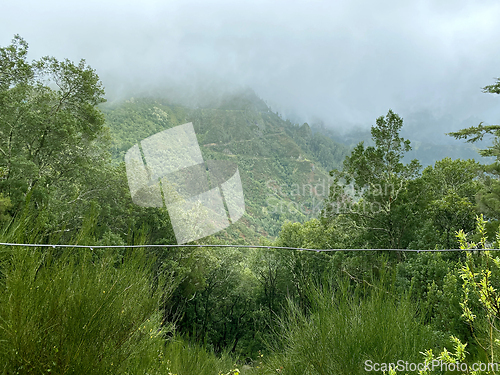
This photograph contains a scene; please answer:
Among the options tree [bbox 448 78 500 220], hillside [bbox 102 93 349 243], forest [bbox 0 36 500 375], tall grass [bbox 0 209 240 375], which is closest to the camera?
tall grass [bbox 0 209 240 375]

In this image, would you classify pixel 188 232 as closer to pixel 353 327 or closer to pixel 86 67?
pixel 86 67

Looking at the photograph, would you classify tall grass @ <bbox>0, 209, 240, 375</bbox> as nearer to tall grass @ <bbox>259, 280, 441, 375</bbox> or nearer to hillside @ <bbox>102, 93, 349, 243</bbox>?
tall grass @ <bbox>259, 280, 441, 375</bbox>

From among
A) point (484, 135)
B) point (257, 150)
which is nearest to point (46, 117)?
point (484, 135)

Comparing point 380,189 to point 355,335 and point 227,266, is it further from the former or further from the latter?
point 227,266

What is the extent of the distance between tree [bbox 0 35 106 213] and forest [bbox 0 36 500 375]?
51mm

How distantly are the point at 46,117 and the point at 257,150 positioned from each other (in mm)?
68610

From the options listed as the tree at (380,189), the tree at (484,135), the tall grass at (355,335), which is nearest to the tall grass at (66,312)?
the tall grass at (355,335)

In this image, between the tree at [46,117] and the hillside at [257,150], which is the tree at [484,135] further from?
the tree at [46,117]

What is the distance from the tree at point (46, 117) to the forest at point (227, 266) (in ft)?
0.17

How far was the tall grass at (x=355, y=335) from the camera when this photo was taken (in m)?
2.00

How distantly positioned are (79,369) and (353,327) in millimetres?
1615

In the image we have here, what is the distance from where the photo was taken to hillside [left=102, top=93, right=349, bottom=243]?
36938 mm

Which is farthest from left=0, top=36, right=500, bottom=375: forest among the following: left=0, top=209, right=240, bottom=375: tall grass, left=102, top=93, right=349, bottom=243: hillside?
left=102, top=93, right=349, bottom=243: hillside

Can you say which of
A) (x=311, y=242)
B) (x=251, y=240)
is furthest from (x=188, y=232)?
(x=251, y=240)
